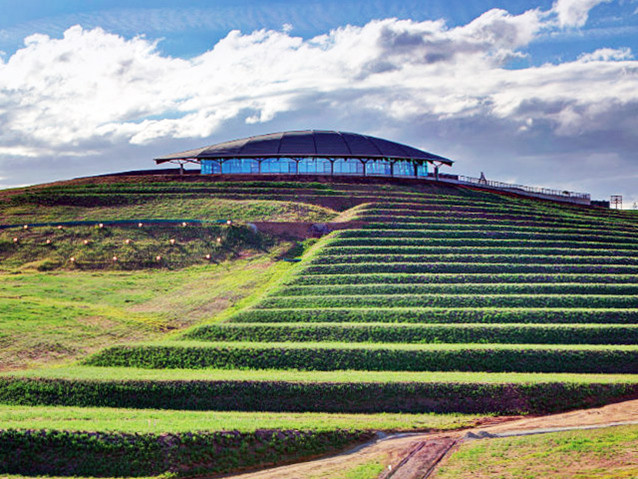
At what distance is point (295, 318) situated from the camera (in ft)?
113

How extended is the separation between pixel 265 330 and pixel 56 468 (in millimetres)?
14054

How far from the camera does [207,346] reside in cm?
3044

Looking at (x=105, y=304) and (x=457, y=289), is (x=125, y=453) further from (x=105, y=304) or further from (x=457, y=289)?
(x=457, y=289)

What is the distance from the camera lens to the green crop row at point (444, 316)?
1334 inches

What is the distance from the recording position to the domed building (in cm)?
6831

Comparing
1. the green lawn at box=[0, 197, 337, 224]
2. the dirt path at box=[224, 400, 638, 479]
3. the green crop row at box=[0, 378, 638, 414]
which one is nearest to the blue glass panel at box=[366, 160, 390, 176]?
the green lawn at box=[0, 197, 337, 224]

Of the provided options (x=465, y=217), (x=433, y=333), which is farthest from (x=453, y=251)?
(x=433, y=333)

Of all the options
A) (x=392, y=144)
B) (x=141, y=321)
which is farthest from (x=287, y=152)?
(x=141, y=321)

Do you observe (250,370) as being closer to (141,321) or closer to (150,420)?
(150,420)

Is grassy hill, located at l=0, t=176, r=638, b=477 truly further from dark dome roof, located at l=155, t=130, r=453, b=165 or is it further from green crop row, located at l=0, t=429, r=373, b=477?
dark dome roof, located at l=155, t=130, r=453, b=165

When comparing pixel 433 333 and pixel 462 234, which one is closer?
pixel 433 333

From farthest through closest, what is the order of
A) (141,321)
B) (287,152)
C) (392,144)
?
(392,144) → (287,152) → (141,321)

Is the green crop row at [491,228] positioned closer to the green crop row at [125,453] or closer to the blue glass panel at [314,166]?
the blue glass panel at [314,166]

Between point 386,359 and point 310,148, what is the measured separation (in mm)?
42917
